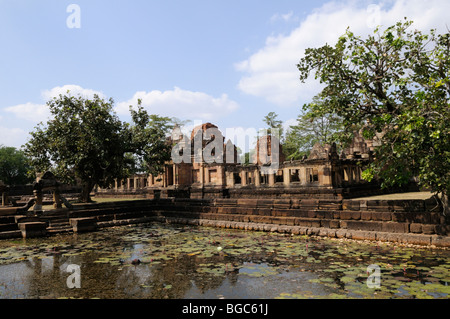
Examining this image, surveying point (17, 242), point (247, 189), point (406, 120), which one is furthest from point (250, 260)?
point (247, 189)

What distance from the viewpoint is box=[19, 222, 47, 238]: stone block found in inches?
385

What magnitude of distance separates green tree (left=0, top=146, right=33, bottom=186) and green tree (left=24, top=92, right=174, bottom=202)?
33.2 metres

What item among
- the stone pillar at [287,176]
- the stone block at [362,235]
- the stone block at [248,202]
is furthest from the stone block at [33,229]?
the stone block at [362,235]

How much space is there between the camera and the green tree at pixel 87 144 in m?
14.2

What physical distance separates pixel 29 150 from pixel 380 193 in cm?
1715

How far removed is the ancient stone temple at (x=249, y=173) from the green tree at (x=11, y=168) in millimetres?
26256

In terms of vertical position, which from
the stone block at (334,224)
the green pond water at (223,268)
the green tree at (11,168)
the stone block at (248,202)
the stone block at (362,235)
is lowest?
the green pond water at (223,268)

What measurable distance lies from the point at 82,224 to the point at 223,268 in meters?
7.15

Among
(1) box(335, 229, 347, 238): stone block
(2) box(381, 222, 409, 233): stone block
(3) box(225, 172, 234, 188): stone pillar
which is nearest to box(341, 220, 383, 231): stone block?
(2) box(381, 222, 409, 233): stone block

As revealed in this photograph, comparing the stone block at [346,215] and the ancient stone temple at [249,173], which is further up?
the ancient stone temple at [249,173]

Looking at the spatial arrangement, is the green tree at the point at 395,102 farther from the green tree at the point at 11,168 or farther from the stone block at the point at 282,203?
Answer: the green tree at the point at 11,168

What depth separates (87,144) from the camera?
45.9 ft

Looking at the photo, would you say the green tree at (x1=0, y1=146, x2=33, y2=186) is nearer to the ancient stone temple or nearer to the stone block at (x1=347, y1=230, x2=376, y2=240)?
the ancient stone temple
